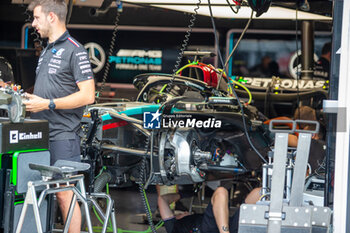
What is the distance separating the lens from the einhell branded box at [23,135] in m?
3.67

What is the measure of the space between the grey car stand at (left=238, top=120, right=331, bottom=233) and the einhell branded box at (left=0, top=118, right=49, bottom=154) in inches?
57.6

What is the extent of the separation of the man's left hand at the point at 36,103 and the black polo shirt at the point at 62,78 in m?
0.22

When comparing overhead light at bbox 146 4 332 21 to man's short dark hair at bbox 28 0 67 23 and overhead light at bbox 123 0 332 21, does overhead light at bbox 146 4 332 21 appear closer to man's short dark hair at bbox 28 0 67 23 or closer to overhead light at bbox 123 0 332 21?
overhead light at bbox 123 0 332 21

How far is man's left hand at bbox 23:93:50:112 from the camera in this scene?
13.0 ft

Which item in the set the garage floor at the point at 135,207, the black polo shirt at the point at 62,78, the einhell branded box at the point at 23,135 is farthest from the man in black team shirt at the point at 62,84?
the garage floor at the point at 135,207

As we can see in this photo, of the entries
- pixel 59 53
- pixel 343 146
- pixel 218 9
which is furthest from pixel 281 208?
pixel 218 9

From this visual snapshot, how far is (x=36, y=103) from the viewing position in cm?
398

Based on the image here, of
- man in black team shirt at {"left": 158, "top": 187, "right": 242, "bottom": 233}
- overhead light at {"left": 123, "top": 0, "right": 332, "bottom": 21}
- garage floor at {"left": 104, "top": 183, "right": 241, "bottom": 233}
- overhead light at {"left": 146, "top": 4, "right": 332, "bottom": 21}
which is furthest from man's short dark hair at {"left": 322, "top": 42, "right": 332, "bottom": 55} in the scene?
man in black team shirt at {"left": 158, "top": 187, "right": 242, "bottom": 233}

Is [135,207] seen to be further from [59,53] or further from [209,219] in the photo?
[59,53]

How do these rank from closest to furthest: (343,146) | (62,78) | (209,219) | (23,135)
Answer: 1. (343,146)
2. (23,135)
3. (62,78)
4. (209,219)

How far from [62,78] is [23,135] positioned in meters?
0.61

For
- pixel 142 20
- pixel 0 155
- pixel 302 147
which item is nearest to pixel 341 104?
pixel 302 147

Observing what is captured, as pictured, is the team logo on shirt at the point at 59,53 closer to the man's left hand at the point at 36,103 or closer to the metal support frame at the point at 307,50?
the man's left hand at the point at 36,103

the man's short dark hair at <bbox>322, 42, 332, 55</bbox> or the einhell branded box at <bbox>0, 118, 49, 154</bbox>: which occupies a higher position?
the man's short dark hair at <bbox>322, 42, 332, 55</bbox>
